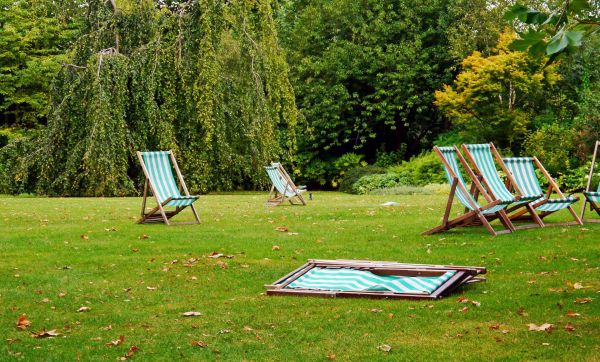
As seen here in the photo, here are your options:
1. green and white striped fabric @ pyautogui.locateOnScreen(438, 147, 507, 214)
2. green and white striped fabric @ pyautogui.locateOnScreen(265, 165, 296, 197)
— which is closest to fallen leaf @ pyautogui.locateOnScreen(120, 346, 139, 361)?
green and white striped fabric @ pyautogui.locateOnScreen(438, 147, 507, 214)

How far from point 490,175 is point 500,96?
13249mm

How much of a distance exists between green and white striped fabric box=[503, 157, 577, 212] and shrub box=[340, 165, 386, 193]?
41.5ft

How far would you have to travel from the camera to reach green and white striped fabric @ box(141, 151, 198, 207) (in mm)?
11055

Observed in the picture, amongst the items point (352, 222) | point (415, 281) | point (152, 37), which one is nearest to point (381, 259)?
point (415, 281)

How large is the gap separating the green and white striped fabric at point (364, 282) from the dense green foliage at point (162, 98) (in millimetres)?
12659

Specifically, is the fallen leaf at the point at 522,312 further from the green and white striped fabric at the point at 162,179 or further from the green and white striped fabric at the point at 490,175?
the green and white striped fabric at the point at 162,179

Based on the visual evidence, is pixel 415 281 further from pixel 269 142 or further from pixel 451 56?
pixel 451 56

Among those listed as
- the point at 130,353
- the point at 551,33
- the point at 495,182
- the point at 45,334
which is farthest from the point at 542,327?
the point at 495,182

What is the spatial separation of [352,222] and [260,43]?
9.25 meters

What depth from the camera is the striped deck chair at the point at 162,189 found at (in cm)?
1102

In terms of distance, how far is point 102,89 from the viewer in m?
18.0

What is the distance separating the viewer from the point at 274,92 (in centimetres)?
1922

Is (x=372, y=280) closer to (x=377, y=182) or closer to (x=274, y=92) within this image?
(x=274, y=92)

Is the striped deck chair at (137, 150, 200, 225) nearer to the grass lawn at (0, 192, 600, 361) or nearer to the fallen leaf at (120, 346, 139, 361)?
the grass lawn at (0, 192, 600, 361)
